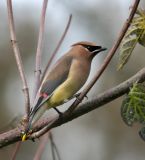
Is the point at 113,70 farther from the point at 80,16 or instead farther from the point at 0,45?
the point at 0,45

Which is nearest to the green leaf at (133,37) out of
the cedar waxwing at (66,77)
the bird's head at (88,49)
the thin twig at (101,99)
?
the thin twig at (101,99)

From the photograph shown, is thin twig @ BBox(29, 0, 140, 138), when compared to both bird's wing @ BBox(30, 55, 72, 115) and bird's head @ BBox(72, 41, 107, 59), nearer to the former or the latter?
bird's wing @ BBox(30, 55, 72, 115)

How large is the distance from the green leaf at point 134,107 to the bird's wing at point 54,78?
594 mm

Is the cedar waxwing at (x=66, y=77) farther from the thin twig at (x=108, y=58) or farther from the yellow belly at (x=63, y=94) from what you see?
the thin twig at (x=108, y=58)

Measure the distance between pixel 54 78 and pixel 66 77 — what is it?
7 centimetres

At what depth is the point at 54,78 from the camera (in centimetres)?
255

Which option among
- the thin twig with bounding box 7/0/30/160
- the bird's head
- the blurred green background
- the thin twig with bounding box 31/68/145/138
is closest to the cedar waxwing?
the bird's head

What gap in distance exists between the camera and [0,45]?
417 inches

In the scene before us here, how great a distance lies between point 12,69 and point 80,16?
1.60m

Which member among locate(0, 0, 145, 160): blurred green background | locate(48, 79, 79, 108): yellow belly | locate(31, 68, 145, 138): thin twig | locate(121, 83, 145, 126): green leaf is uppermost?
locate(31, 68, 145, 138): thin twig

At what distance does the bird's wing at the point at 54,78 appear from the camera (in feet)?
7.89

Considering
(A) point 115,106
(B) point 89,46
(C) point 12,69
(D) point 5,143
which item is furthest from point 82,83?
(C) point 12,69

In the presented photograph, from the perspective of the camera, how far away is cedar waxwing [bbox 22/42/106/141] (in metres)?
2.41

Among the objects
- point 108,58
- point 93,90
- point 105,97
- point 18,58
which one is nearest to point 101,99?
point 105,97
